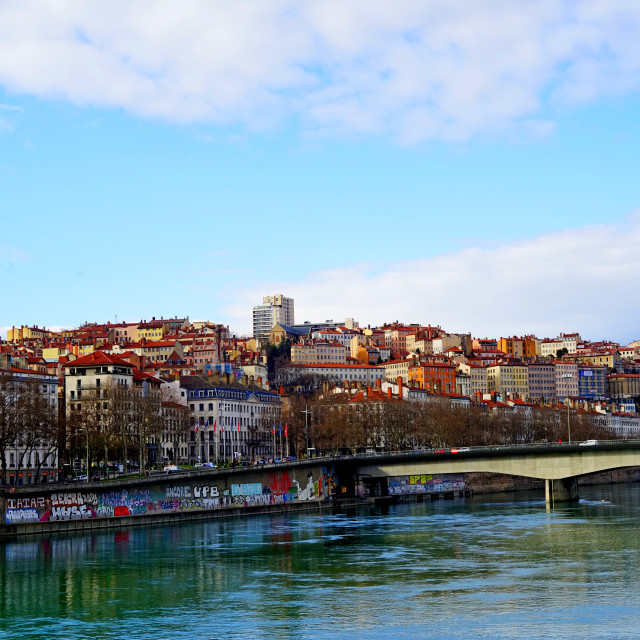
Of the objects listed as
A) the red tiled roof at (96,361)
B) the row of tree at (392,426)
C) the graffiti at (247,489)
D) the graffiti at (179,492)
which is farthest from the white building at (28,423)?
the row of tree at (392,426)

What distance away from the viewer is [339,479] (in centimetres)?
9675

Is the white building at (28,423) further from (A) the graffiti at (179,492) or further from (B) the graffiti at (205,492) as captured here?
(B) the graffiti at (205,492)

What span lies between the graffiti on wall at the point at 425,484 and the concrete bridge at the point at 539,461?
13309mm

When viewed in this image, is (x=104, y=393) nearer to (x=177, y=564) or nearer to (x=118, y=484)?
(x=118, y=484)

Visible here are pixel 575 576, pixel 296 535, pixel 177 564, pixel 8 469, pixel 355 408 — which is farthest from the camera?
pixel 355 408

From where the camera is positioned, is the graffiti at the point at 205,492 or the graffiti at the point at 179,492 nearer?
the graffiti at the point at 179,492

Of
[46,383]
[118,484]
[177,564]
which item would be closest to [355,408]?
[46,383]

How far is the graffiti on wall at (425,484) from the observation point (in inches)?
4208

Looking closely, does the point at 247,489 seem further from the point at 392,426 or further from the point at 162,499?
the point at 392,426

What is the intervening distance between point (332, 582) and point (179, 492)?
33.1 meters

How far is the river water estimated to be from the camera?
34906 mm

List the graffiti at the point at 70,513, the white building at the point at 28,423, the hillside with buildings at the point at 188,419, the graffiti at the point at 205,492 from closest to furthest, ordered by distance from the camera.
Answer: the graffiti at the point at 70,513 → the white building at the point at 28,423 → the graffiti at the point at 205,492 → the hillside with buildings at the point at 188,419

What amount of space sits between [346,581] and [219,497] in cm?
3694

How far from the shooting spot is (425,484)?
4353 inches
